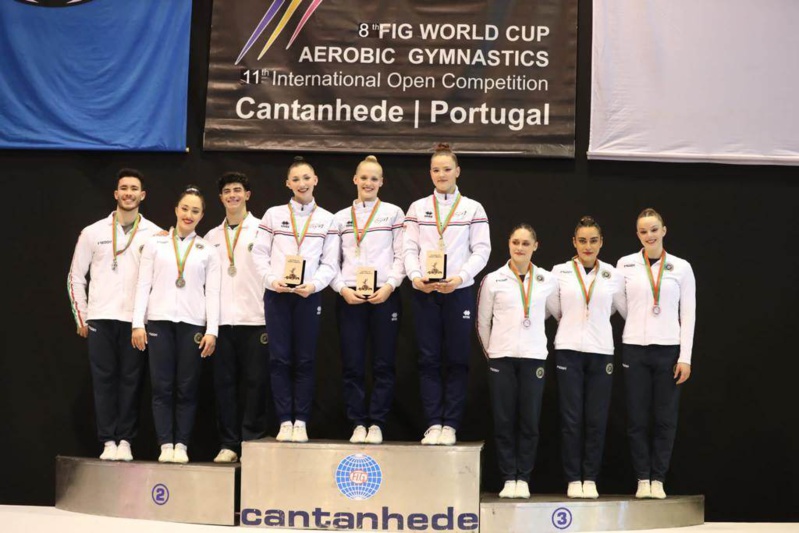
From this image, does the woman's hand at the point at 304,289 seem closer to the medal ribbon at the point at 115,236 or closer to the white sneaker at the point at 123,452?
the medal ribbon at the point at 115,236

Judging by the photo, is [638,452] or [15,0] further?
[15,0]

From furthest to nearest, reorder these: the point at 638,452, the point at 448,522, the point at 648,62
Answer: the point at 648,62, the point at 638,452, the point at 448,522

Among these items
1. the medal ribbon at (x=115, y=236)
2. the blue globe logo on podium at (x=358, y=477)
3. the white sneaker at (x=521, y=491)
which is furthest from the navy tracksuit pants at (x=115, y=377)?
the white sneaker at (x=521, y=491)

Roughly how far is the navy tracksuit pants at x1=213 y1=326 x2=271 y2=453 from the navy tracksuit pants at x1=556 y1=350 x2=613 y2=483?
5.53 feet

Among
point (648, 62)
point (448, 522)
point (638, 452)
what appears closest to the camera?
point (448, 522)

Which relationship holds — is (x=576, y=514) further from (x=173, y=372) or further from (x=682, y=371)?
(x=173, y=372)

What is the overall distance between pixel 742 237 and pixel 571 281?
1584mm

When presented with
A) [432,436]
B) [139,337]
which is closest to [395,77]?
[139,337]

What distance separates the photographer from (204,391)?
595cm

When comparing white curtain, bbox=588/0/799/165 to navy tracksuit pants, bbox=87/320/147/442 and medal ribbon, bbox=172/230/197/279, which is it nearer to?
medal ribbon, bbox=172/230/197/279

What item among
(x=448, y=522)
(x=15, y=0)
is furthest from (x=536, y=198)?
(x=15, y=0)

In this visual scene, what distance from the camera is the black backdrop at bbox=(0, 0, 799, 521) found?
19.1 ft

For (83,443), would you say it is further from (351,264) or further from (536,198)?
(536,198)

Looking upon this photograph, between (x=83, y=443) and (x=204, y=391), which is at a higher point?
(x=204, y=391)
